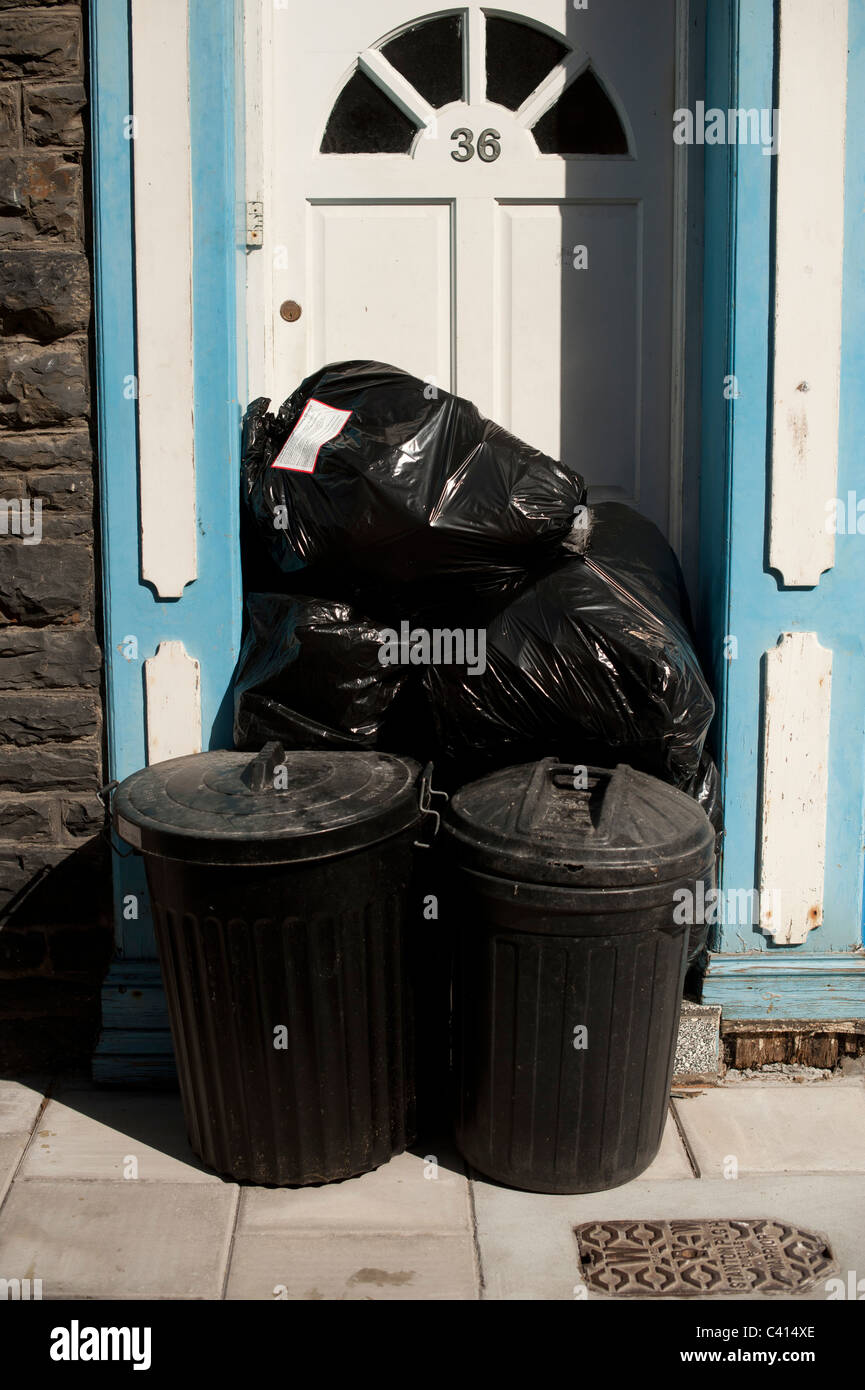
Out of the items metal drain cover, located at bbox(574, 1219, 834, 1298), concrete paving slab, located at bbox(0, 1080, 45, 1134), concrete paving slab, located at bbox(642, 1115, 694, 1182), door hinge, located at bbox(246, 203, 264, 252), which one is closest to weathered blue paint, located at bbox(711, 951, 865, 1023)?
concrete paving slab, located at bbox(642, 1115, 694, 1182)

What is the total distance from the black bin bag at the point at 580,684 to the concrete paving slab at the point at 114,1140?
1.23 meters

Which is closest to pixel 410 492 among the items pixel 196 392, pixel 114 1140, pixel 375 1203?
pixel 196 392

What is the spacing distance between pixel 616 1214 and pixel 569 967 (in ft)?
2.03

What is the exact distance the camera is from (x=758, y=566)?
3.33 m

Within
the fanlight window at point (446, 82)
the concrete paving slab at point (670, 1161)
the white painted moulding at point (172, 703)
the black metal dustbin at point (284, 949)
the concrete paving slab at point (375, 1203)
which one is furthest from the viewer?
the fanlight window at point (446, 82)

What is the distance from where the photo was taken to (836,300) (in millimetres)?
3232

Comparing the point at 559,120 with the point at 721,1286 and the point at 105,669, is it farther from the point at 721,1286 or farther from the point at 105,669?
the point at 721,1286

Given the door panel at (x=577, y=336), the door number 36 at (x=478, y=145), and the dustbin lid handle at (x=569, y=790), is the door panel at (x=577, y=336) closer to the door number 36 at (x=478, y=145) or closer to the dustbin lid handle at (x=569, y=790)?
the door number 36 at (x=478, y=145)

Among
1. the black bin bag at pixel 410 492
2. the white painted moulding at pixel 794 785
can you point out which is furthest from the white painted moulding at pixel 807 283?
the black bin bag at pixel 410 492

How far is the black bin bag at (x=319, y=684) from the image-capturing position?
122 inches

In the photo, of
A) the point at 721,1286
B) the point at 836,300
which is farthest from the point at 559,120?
the point at 721,1286

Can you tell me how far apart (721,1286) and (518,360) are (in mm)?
2597

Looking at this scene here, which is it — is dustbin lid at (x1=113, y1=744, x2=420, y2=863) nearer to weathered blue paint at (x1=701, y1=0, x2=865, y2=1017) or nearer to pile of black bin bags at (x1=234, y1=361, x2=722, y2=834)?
pile of black bin bags at (x1=234, y1=361, x2=722, y2=834)

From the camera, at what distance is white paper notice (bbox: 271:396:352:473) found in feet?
10.3
